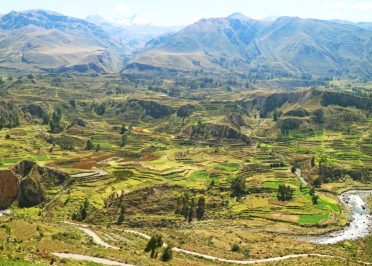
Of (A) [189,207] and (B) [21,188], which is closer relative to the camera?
(B) [21,188]

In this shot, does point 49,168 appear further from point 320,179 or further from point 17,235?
point 320,179

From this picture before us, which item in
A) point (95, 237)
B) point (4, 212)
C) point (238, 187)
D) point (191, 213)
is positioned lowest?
point (4, 212)

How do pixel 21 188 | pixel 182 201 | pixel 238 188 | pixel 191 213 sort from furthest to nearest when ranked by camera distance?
pixel 238 188, pixel 182 201, pixel 21 188, pixel 191 213

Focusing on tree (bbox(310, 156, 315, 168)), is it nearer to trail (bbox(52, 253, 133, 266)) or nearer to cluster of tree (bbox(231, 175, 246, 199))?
cluster of tree (bbox(231, 175, 246, 199))

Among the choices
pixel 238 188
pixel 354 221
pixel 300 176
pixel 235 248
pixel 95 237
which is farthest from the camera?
pixel 300 176

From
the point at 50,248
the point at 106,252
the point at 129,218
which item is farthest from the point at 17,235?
the point at 129,218

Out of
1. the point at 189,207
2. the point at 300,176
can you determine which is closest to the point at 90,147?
the point at 189,207

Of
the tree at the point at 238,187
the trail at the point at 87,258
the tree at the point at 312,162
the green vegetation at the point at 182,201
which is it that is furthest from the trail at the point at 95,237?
the tree at the point at 312,162

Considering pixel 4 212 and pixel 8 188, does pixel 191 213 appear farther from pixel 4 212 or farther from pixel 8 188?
pixel 8 188
